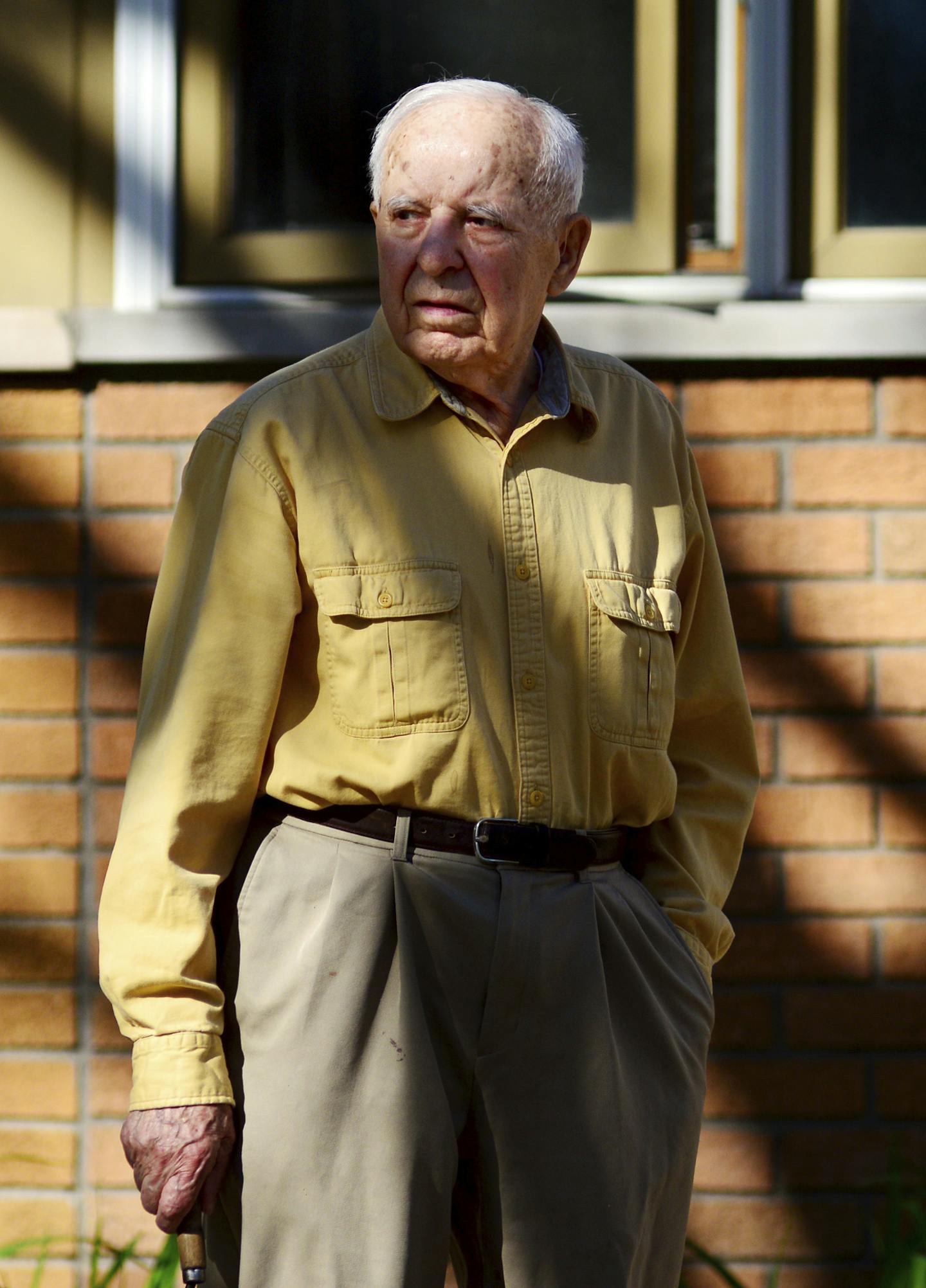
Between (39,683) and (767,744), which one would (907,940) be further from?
(39,683)

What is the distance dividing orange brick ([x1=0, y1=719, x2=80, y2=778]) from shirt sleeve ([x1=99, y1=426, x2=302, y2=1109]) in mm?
803

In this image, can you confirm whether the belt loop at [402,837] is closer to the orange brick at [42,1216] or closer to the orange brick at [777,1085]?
the orange brick at [777,1085]

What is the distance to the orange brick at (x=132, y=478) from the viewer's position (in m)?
2.33

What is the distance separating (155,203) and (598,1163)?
5.70ft

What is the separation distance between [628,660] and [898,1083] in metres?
1.19

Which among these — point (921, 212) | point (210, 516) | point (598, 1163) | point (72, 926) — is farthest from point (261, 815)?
point (921, 212)

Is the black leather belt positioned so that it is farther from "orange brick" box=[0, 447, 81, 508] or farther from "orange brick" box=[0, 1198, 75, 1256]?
"orange brick" box=[0, 1198, 75, 1256]

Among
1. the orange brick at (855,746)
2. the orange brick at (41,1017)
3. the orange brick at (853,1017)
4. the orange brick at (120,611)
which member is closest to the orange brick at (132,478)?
the orange brick at (120,611)

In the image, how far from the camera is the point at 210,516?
158 centimetres

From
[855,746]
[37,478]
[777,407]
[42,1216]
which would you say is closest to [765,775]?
[855,746]

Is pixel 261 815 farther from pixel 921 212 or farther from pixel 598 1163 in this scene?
pixel 921 212

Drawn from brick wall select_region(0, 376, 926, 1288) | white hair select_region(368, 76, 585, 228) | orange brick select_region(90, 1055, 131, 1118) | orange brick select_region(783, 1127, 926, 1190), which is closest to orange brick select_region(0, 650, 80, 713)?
brick wall select_region(0, 376, 926, 1288)

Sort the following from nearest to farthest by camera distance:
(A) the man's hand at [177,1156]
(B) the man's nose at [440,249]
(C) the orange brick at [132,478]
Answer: (A) the man's hand at [177,1156] → (B) the man's nose at [440,249] → (C) the orange brick at [132,478]

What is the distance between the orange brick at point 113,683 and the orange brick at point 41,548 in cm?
17
